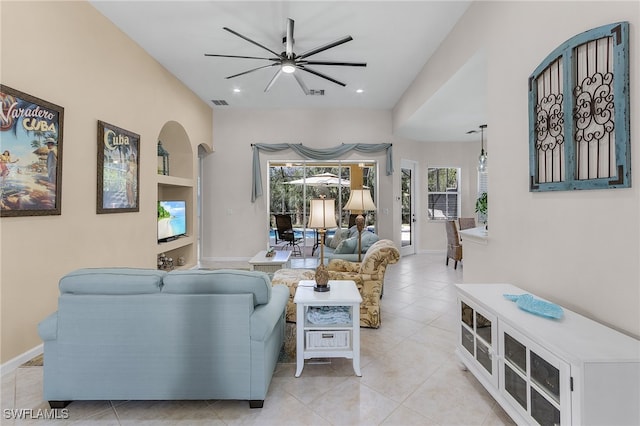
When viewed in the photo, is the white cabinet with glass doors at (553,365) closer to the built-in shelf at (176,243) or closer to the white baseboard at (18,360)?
the white baseboard at (18,360)

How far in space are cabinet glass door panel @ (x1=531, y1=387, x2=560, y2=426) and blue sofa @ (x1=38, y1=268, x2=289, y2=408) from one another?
4.81 ft

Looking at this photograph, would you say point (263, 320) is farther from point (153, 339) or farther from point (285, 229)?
point (285, 229)

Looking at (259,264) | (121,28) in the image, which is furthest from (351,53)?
(259,264)

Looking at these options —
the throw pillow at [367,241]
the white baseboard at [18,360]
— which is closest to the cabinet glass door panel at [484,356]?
the throw pillow at [367,241]

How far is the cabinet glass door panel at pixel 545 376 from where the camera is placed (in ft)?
4.54

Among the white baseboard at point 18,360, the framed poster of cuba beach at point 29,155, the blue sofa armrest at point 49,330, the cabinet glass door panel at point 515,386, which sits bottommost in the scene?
the white baseboard at point 18,360

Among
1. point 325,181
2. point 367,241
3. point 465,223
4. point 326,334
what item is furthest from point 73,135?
point 465,223

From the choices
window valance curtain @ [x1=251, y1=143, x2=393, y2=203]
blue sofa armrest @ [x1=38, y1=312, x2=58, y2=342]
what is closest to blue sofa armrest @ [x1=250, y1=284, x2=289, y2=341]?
blue sofa armrest @ [x1=38, y1=312, x2=58, y2=342]

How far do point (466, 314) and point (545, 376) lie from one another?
0.80 m

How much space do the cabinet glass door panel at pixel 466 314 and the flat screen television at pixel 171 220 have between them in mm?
4363

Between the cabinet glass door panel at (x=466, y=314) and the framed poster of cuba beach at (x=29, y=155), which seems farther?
the framed poster of cuba beach at (x=29, y=155)

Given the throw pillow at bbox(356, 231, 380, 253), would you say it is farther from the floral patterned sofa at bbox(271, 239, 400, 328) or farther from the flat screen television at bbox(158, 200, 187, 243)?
the flat screen television at bbox(158, 200, 187, 243)

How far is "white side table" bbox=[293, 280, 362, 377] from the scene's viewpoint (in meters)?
2.25

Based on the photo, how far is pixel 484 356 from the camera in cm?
201
